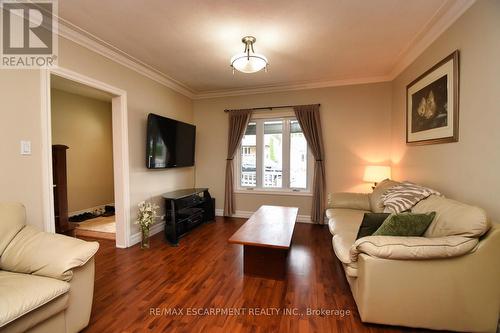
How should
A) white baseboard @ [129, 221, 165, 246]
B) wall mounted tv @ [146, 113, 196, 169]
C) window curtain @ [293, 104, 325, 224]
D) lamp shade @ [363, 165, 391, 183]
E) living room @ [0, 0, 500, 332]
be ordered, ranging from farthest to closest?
1. window curtain @ [293, 104, 325, 224]
2. lamp shade @ [363, 165, 391, 183]
3. wall mounted tv @ [146, 113, 196, 169]
4. white baseboard @ [129, 221, 165, 246]
5. living room @ [0, 0, 500, 332]

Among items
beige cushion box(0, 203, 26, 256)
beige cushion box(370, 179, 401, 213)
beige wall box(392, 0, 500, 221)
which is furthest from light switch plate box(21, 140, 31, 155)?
beige wall box(392, 0, 500, 221)

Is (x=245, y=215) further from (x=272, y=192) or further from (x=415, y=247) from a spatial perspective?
(x=415, y=247)

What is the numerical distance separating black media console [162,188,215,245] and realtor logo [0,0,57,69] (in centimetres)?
206

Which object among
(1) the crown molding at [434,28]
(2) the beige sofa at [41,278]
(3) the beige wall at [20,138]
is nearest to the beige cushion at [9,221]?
(2) the beige sofa at [41,278]

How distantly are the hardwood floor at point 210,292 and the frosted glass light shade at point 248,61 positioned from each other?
2249 millimetres

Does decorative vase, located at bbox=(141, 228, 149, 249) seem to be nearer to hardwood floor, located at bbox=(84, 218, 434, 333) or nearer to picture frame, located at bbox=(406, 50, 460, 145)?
hardwood floor, located at bbox=(84, 218, 434, 333)

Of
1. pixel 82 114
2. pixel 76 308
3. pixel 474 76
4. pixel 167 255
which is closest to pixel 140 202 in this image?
pixel 167 255

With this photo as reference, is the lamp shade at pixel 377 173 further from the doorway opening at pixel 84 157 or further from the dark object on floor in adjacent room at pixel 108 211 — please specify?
the dark object on floor in adjacent room at pixel 108 211

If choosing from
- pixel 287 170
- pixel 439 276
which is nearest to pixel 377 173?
pixel 287 170

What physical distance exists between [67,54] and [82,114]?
9.47 feet

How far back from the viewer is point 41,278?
137 cm

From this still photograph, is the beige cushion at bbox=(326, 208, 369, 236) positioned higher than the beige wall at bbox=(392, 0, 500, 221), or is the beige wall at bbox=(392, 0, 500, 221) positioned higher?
the beige wall at bbox=(392, 0, 500, 221)

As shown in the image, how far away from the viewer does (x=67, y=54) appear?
2318 millimetres

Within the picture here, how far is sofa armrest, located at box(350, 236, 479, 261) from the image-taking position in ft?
4.74
